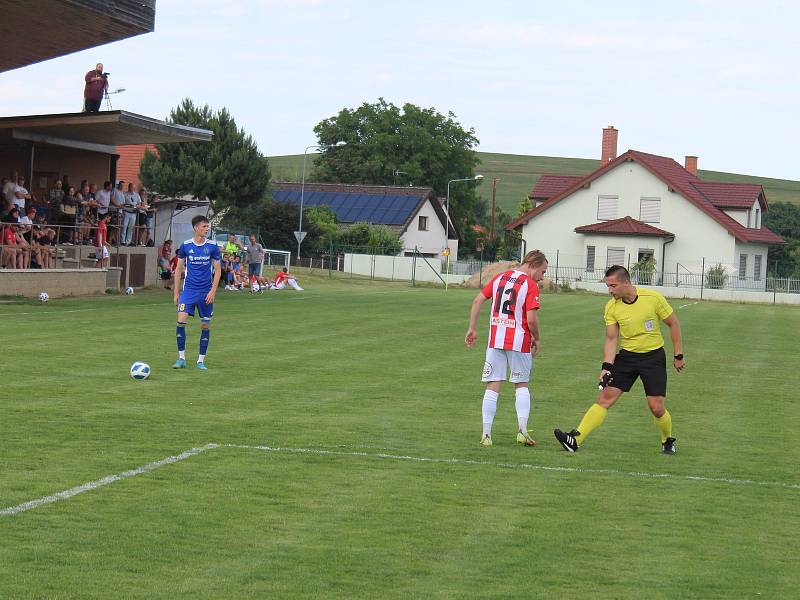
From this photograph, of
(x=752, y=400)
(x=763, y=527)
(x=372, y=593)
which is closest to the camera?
(x=372, y=593)

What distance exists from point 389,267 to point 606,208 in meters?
14.1

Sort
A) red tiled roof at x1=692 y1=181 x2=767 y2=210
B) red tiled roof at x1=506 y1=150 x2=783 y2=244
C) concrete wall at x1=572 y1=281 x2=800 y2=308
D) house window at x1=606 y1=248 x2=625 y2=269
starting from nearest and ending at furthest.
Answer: concrete wall at x1=572 y1=281 x2=800 y2=308, red tiled roof at x1=506 y1=150 x2=783 y2=244, house window at x1=606 y1=248 x2=625 y2=269, red tiled roof at x1=692 y1=181 x2=767 y2=210

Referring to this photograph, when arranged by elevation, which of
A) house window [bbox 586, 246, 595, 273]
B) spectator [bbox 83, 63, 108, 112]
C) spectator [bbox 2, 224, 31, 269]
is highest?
spectator [bbox 83, 63, 108, 112]

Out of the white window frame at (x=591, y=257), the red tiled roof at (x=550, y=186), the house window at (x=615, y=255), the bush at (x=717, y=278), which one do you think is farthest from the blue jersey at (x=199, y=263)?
the red tiled roof at (x=550, y=186)

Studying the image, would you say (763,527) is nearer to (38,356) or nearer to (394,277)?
(38,356)

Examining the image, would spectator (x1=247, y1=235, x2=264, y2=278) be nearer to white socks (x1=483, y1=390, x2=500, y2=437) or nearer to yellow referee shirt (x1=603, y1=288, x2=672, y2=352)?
white socks (x1=483, y1=390, x2=500, y2=437)

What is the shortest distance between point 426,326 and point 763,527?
66.9ft

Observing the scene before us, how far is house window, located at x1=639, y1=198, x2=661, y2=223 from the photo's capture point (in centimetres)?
7506

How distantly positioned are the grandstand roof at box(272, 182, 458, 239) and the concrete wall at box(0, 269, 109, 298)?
59.0 meters

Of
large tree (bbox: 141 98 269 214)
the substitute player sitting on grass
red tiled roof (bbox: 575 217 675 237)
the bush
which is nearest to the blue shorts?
the substitute player sitting on grass

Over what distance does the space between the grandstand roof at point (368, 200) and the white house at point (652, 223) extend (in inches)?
707

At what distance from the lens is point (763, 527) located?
28.2ft

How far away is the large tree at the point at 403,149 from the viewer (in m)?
111

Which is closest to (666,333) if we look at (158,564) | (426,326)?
(426,326)
